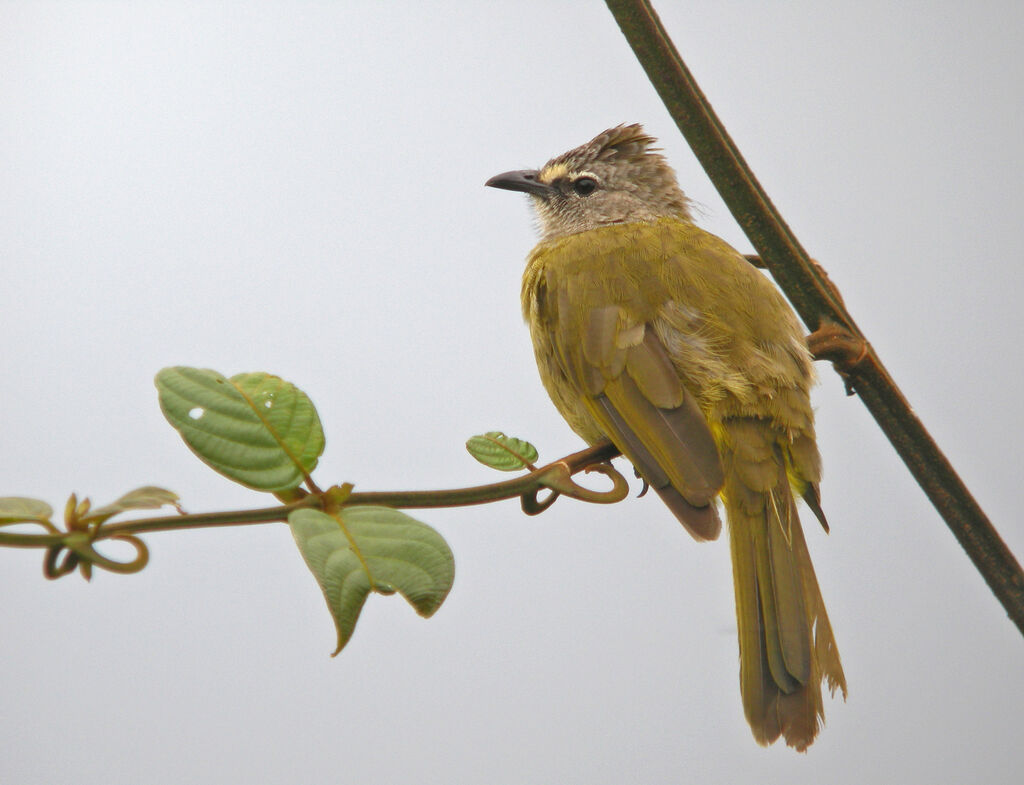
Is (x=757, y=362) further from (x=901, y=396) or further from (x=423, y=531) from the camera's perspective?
(x=423, y=531)

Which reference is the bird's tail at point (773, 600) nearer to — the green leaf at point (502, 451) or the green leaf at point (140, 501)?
the green leaf at point (502, 451)

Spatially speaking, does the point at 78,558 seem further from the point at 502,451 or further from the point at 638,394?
the point at 638,394

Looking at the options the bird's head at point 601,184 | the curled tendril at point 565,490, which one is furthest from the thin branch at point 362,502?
the bird's head at point 601,184

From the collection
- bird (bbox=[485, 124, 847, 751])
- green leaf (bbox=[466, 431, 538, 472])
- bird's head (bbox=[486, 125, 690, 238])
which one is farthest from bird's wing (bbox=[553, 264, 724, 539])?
bird's head (bbox=[486, 125, 690, 238])

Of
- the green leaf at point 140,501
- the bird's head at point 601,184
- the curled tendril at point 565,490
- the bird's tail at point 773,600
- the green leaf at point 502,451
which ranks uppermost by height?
the bird's head at point 601,184

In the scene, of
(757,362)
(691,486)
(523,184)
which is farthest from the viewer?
(523,184)

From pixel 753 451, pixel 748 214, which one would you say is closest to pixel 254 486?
pixel 748 214

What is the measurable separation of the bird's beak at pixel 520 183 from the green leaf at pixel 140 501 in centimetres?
227

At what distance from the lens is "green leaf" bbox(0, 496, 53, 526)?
2.97 feet

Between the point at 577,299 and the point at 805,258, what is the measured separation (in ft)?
2.64

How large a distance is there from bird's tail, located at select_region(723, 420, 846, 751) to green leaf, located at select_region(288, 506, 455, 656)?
86 centimetres

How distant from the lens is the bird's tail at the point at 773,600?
1666mm

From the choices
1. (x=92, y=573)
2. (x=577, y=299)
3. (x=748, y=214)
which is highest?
(x=577, y=299)

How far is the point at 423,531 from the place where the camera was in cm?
104
